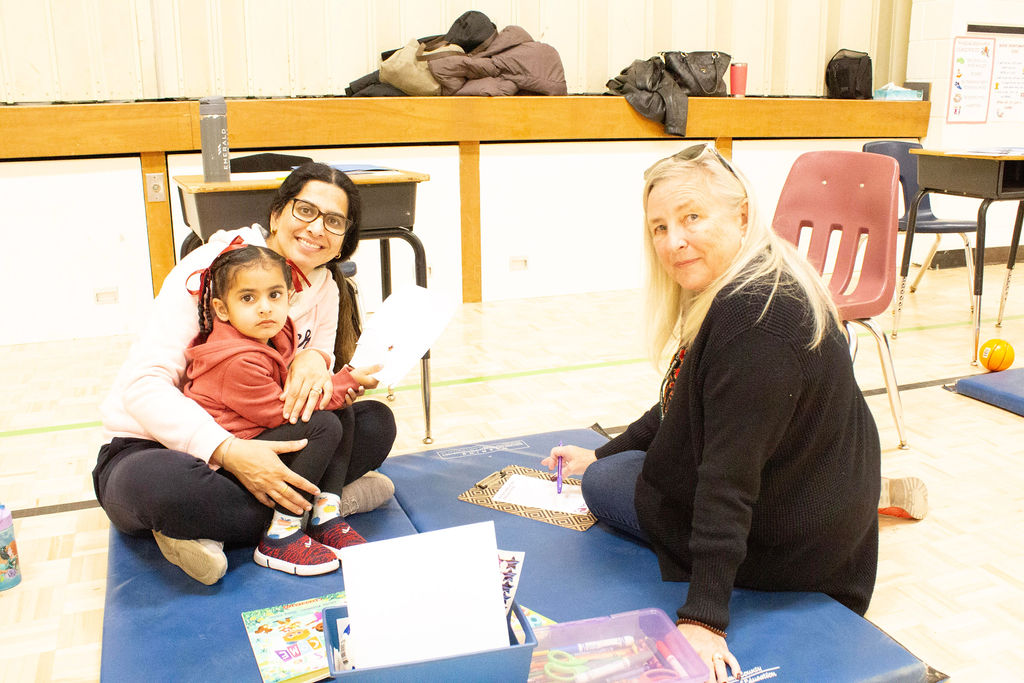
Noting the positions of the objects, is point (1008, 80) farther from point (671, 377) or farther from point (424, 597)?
point (424, 597)

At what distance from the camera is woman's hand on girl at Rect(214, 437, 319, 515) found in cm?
174

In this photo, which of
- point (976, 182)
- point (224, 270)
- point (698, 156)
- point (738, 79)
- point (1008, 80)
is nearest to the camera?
point (698, 156)

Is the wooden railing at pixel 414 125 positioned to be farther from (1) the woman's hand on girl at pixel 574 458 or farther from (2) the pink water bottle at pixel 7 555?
(1) the woman's hand on girl at pixel 574 458

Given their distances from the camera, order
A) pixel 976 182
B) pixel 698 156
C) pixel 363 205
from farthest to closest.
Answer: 1. pixel 976 182
2. pixel 363 205
3. pixel 698 156

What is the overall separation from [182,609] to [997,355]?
10.2ft

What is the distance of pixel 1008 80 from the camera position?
572 centimetres

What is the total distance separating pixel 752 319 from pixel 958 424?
75.2 inches

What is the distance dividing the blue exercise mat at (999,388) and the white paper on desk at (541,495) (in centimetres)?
171

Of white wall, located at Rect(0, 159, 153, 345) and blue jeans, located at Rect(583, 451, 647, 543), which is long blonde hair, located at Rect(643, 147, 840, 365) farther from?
white wall, located at Rect(0, 159, 153, 345)

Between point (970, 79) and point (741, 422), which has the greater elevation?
point (970, 79)

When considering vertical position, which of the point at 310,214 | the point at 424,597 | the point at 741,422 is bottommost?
the point at 424,597

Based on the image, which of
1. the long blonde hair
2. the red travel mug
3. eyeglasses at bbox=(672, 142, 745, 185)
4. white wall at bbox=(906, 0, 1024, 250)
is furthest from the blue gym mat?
white wall at bbox=(906, 0, 1024, 250)

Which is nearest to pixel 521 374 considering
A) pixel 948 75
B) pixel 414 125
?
pixel 414 125

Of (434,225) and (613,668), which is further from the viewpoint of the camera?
(434,225)
